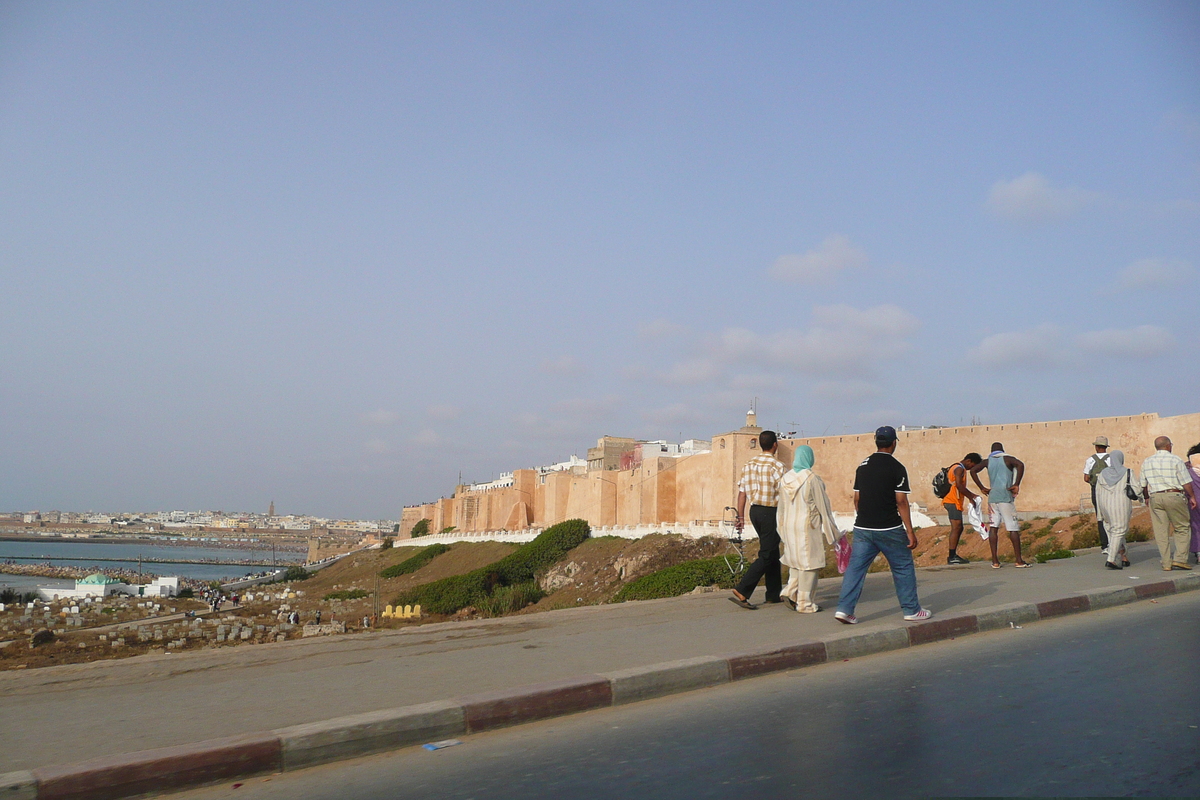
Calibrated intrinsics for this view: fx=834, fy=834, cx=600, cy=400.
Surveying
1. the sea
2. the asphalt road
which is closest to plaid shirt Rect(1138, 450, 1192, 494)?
the asphalt road

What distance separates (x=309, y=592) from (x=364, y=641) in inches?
1981

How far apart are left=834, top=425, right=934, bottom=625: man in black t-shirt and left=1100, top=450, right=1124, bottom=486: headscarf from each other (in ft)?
16.5

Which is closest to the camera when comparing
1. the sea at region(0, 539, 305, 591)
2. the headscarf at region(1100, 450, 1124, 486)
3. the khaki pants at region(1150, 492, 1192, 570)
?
the khaki pants at region(1150, 492, 1192, 570)

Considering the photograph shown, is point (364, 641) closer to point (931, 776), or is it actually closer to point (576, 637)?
point (576, 637)

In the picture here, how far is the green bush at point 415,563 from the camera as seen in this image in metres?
55.3

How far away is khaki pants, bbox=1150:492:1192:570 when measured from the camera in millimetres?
9406

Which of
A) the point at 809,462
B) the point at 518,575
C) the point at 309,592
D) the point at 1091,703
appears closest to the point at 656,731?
the point at 1091,703

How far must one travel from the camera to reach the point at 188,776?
3453 mm

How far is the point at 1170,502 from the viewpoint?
31.0 ft

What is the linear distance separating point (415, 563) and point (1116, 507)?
50.8 metres

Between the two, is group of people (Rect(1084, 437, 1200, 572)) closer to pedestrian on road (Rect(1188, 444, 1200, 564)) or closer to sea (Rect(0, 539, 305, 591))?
pedestrian on road (Rect(1188, 444, 1200, 564))

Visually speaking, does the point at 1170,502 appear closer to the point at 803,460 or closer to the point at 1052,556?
the point at 1052,556

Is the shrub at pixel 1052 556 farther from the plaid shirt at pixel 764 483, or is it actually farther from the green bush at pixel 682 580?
the plaid shirt at pixel 764 483

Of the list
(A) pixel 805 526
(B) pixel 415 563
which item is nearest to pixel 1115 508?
(A) pixel 805 526
